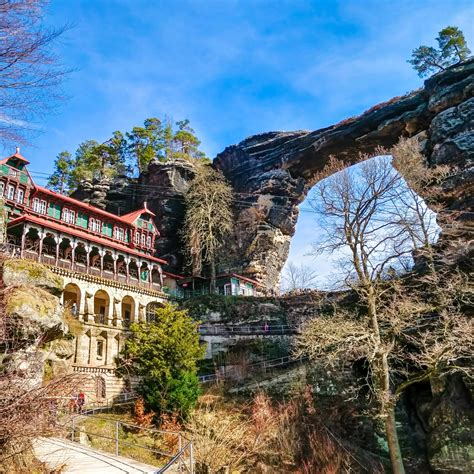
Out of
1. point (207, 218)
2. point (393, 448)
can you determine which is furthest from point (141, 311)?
point (393, 448)

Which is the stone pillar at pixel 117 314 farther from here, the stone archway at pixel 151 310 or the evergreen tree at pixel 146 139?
the evergreen tree at pixel 146 139

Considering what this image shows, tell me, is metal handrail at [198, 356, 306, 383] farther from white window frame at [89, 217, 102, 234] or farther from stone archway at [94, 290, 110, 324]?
white window frame at [89, 217, 102, 234]

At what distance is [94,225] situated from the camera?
39.0m

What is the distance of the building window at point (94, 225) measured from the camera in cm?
3866

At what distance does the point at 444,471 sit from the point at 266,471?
7.42m

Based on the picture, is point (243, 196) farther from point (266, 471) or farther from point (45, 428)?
point (45, 428)

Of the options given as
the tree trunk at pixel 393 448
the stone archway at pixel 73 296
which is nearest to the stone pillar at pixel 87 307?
the stone archway at pixel 73 296

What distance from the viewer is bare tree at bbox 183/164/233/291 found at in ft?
132

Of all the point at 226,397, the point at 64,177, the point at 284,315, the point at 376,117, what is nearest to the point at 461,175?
the point at 376,117

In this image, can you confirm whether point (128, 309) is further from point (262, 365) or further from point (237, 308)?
point (262, 365)

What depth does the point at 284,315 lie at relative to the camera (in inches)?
1195

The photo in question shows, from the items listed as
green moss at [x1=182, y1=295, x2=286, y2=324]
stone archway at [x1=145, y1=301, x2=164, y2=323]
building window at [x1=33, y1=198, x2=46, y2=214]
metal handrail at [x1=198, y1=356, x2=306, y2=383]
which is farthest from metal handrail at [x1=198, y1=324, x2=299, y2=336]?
building window at [x1=33, y1=198, x2=46, y2=214]

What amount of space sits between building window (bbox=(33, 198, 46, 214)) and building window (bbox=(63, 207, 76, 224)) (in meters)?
1.94

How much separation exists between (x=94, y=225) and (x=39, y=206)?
5419mm
